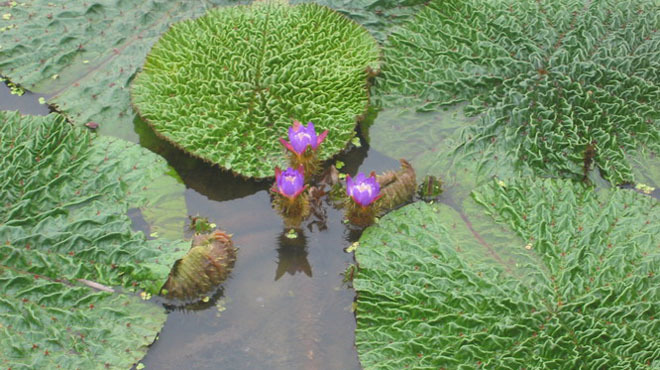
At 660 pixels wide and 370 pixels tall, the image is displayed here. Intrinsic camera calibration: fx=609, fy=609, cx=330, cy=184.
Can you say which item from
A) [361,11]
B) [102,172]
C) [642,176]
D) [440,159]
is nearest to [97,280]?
[102,172]

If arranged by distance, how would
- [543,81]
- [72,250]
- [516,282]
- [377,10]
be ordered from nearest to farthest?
[516,282]
[72,250]
[543,81]
[377,10]

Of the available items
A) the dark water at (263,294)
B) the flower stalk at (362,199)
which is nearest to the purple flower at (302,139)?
the flower stalk at (362,199)

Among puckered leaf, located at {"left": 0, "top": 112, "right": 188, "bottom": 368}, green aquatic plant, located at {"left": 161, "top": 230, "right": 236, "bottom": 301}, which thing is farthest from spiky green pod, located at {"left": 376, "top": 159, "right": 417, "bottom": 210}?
puckered leaf, located at {"left": 0, "top": 112, "right": 188, "bottom": 368}

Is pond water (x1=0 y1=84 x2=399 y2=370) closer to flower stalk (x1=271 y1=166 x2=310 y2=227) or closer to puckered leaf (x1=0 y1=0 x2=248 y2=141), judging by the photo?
flower stalk (x1=271 y1=166 x2=310 y2=227)

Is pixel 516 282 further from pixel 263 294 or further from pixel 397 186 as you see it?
pixel 263 294

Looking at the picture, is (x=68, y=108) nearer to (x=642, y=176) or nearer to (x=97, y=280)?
(x=97, y=280)

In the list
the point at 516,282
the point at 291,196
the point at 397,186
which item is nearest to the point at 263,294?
the point at 291,196

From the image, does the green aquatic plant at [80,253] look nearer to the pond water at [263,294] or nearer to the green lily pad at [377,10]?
the pond water at [263,294]
